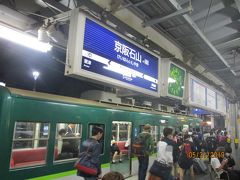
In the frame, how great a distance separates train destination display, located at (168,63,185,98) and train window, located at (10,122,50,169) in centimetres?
248

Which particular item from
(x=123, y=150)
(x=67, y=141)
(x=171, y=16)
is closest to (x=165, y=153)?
(x=67, y=141)

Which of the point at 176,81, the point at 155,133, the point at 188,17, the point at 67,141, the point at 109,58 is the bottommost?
the point at 67,141

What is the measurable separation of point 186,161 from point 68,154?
126 inches

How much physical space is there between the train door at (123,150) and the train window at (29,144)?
2.32 metres

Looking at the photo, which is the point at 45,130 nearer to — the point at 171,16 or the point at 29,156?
the point at 29,156

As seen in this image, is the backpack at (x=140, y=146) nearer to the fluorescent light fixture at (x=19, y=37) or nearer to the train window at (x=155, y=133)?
the train window at (x=155, y=133)

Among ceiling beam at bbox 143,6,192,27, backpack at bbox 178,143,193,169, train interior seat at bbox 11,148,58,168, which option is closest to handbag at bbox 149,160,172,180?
train interior seat at bbox 11,148,58,168

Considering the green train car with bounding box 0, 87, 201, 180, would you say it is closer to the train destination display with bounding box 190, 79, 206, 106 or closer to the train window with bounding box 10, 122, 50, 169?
the train window with bounding box 10, 122, 50, 169

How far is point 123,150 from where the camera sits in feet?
25.6

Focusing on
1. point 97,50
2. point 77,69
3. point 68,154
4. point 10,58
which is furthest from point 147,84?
point 10,58

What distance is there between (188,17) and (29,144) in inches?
132

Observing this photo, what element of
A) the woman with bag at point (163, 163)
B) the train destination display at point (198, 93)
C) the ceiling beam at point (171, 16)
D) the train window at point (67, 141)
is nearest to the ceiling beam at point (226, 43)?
the train destination display at point (198, 93)

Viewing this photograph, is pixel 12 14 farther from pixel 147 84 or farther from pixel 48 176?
pixel 48 176

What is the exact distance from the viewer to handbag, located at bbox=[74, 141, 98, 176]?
3707 millimetres
